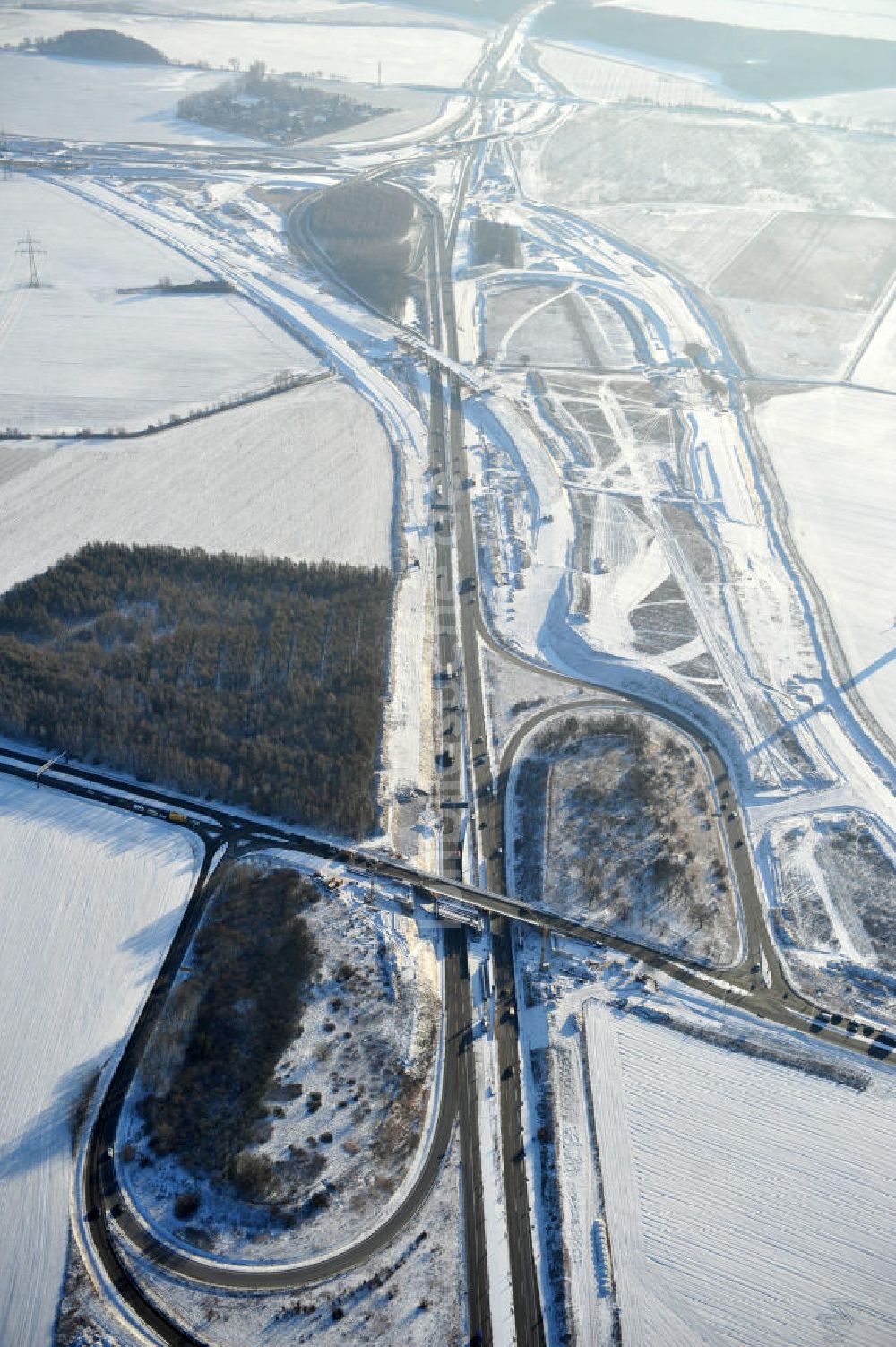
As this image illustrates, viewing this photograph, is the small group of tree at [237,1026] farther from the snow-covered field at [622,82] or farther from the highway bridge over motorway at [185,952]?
the snow-covered field at [622,82]

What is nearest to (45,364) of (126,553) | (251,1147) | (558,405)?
(126,553)

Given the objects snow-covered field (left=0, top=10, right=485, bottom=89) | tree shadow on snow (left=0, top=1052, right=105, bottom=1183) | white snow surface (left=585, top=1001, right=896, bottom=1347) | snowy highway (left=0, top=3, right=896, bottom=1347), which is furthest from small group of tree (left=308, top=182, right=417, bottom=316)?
white snow surface (left=585, top=1001, right=896, bottom=1347)

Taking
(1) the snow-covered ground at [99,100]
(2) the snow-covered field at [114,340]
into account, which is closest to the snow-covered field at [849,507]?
(2) the snow-covered field at [114,340]

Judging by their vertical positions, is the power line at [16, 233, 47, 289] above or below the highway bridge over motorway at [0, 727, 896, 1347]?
above

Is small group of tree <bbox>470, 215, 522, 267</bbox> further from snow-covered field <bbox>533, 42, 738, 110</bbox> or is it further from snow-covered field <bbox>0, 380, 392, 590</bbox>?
snow-covered field <bbox>533, 42, 738, 110</bbox>

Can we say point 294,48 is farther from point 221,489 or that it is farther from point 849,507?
point 849,507

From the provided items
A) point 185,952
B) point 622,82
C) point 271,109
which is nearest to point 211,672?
point 185,952

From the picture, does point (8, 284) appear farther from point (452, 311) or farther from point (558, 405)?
point (558, 405)
